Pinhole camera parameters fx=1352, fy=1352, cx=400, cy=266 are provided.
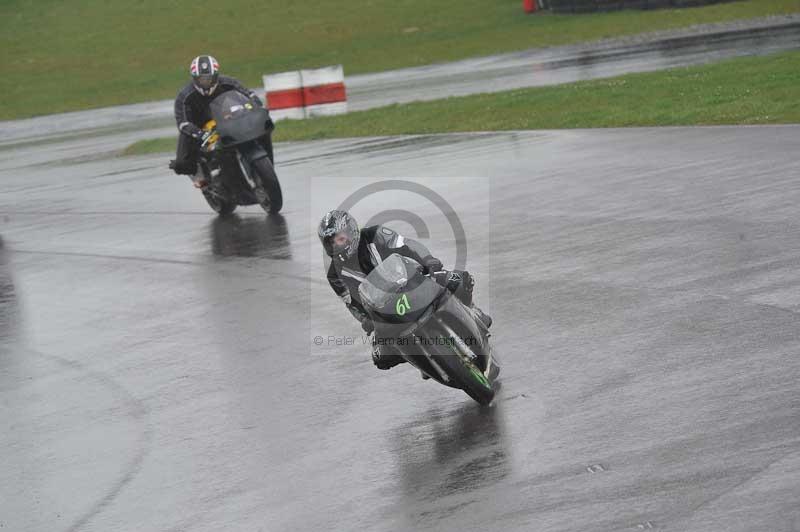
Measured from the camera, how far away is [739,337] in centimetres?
889

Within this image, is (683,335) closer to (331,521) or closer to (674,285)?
(674,285)

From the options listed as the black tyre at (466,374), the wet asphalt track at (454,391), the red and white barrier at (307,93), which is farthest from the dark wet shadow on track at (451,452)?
the red and white barrier at (307,93)

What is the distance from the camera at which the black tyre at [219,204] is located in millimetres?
17781

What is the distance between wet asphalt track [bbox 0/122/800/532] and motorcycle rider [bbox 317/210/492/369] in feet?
1.83

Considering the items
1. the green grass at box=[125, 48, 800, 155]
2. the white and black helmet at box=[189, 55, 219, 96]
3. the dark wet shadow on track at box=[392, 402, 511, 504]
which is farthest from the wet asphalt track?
the green grass at box=[125, 48, 800, 155]

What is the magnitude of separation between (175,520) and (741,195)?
8.44m

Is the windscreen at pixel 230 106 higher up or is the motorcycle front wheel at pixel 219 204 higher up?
the windscreen at pixel 230 106

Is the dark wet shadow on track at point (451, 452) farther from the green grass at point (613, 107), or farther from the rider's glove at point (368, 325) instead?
the green grass at point (613, 107)

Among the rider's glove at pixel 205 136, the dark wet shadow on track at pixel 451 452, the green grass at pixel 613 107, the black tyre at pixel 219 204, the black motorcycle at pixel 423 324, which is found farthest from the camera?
the green grass at pixel 613 107

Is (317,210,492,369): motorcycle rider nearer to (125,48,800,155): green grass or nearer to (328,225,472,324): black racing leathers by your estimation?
(328,225,472,324): black racing leathers

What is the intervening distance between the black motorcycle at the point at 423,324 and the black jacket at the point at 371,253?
222 mm

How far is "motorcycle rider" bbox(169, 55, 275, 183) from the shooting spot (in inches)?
671

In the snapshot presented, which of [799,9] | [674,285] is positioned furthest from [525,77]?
[674,285]

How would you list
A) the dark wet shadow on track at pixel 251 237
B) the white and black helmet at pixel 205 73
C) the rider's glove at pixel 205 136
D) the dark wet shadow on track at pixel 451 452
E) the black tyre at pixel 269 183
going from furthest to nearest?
the rider's glove at pixel 205 136 → the white and black helmet at pixel 205 73 → the black tyre at pixel 269 183 → the dark wet shadow on track at pixel 251 237 → the dark wet shadow on track at pixel 451 452
